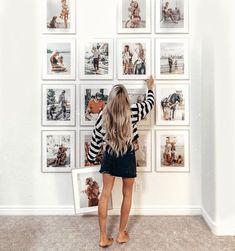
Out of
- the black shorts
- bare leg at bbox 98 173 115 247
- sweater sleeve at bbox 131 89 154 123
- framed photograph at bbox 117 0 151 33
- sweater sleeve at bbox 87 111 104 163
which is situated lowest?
bare leg at bbox 98 173 115 247

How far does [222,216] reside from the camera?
2.54 metres

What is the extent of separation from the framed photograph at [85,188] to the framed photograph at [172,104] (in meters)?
0.87

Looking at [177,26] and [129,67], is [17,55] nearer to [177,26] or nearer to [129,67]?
[129,67]

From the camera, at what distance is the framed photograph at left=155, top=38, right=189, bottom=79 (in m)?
3.06

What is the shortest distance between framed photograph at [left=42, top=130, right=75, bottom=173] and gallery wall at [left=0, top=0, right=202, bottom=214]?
0.06m

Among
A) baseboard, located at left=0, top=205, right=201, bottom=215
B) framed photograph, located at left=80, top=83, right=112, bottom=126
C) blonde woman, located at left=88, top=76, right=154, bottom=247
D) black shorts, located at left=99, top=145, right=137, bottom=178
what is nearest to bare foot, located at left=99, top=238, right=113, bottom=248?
blonde woman, located at left=88, top=76, right=154, bottom=247

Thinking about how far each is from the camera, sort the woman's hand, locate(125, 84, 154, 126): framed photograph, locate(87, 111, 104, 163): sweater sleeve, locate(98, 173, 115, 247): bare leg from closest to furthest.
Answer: locate(98, 173, 115, 247): bare leg → locate(87, 111, 104, 163): sweater sleeve → the woman's hand → locate(125, 84, 154, 126): framed photograph

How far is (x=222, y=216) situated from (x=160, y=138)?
96 cm

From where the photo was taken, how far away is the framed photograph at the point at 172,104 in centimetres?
306

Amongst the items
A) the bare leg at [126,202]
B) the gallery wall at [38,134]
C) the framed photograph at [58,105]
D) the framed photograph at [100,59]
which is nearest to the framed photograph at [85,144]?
the gallery wall at [38,134]

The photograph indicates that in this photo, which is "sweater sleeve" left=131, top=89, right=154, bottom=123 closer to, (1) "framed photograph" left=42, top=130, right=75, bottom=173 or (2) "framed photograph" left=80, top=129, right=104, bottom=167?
(2) "framed photograph" left=80, top=129, right=104, bottom=167

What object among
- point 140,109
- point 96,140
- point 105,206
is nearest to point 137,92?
point 140,109

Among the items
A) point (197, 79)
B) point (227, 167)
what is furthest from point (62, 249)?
point (197, 79)

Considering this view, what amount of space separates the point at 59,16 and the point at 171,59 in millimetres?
1255
